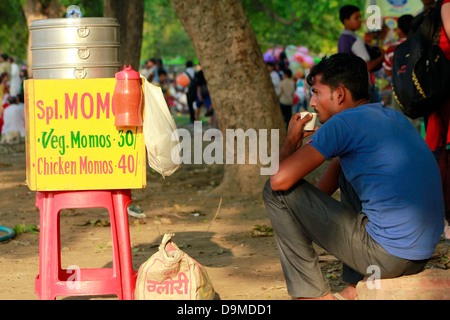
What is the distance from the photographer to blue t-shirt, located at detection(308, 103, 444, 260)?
3318 mm

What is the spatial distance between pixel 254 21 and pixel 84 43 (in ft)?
86.1

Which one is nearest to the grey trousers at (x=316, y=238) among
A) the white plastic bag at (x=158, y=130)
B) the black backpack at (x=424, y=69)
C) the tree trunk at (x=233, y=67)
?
the white plastic bag at (x=158, y=130)

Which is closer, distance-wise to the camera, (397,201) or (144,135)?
(397,201)

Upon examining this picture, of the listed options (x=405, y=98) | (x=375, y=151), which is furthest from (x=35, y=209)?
(x=375, y=151)

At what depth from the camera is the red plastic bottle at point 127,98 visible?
11.7 feet

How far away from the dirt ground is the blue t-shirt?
3.19 ft

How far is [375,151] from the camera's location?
3361mm

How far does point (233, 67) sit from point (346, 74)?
3.97 meters

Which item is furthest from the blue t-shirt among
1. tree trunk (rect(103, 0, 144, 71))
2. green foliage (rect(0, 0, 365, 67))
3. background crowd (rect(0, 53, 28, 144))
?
green foliage (rect(0, 0, 365, 67))

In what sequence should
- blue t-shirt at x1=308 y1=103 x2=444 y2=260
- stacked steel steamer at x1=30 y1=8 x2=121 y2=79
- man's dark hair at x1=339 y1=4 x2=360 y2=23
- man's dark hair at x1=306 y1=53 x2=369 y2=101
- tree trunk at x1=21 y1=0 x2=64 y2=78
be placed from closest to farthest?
1. blue t-shirt at x1=308 y1=103 x2=444 y2=260
2. man's dark hair at x1=306 y1=53 x2=369 y2=101
3. stacked steel steamer at x1=30 y1=8 x2=121 y2=79
4. man's dark hair at x1=339 y1=4 x2=360 y2=23
5. tree trunk at x1=21 y1=0 x2=64 y2=78

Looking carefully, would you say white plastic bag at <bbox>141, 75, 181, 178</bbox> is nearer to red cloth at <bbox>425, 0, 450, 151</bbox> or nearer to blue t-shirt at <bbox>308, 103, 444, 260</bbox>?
blue t-shirt at <bbox>308, 103, 444, 260</bbox>

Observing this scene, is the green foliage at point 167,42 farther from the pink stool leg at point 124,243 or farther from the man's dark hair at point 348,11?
the pink stool leg at point 124,243

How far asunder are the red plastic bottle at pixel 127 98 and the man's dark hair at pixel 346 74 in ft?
3.06
